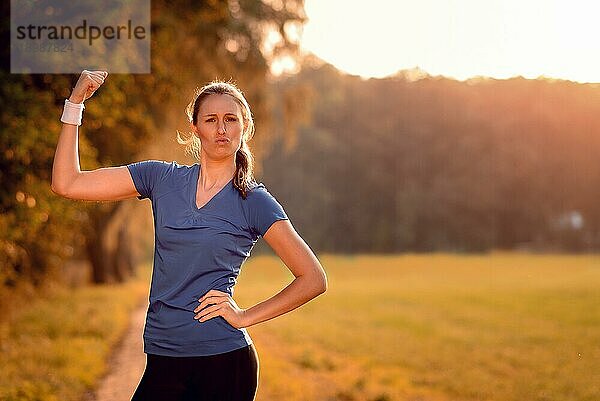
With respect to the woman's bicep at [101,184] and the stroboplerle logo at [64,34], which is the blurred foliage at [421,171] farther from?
the woman's bicep at [101,184]

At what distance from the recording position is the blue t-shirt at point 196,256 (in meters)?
2.94

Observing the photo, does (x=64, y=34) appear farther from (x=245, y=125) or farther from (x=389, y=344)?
(x=389, y=344)

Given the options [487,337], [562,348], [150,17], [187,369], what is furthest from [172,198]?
[487,337]

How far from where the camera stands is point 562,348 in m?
13.6

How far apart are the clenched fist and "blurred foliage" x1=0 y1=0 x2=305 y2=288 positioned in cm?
249

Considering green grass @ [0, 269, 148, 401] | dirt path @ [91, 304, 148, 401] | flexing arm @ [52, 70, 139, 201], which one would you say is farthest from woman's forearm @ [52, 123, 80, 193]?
dirt path @ [91, 304, 148, 401]

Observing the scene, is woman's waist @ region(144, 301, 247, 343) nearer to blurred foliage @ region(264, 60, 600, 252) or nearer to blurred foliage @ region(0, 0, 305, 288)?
blurred foliage @ region(0, 0, 305, 288)

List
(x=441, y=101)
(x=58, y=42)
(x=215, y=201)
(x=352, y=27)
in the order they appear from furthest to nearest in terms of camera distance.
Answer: (x=441, y=101) < (x=352, y=27) < (x=58, y=42) < (x=215, y=201)

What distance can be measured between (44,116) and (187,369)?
19.4ft

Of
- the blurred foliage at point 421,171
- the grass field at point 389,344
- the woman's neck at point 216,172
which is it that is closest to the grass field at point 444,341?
the grass field at point 389,344

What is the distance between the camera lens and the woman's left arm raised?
2.96 metres

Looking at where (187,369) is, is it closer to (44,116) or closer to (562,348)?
(44,116)

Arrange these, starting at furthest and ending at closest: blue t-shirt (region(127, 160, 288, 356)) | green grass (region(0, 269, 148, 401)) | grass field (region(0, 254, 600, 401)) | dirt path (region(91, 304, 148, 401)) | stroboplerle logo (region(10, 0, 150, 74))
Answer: grass field (region(0, 254, 600, 401)) → dirt path (region(91, 304, 148, 401)) → green grass (region(0, 269, 148, 401)) → stroboplerle logo (region(10, 0, 150, 74)) → blue t-shirt (region(127, 160, 288, 356))

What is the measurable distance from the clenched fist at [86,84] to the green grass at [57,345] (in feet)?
16.2
